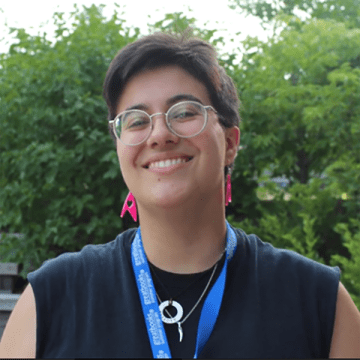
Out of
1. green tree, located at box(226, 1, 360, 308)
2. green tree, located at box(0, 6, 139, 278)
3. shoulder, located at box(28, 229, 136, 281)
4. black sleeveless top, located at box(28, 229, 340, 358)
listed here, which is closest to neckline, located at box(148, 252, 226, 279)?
black sleeveless top, located at box(28, 229, 340, 358)

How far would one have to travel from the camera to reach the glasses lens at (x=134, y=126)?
1660mm

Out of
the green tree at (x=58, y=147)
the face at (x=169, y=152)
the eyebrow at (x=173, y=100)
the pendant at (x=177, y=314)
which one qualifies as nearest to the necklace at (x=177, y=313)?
the pendant at (x=177, y=314)

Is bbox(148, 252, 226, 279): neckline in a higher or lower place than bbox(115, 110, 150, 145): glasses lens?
lower

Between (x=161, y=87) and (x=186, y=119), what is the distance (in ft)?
0.47

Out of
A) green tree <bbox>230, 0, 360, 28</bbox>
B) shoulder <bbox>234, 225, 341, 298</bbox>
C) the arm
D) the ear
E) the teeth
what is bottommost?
the arm

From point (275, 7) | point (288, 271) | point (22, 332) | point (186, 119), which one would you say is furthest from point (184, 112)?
point (275, 7)

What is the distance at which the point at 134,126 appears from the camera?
1680 millimetres

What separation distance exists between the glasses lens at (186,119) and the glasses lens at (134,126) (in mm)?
93

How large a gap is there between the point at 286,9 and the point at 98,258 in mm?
13890

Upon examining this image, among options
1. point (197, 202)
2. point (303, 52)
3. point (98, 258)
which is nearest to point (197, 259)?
point (197, 202)

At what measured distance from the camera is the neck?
5.55ft

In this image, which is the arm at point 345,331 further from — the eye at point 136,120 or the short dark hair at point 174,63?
the eye at point 136,120

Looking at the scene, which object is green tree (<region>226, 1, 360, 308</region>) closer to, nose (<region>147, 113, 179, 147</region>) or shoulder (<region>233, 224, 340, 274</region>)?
shoulder (<region>233, 224, 340, 274</region>)

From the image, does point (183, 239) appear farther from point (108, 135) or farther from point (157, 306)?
point (108, 135)
